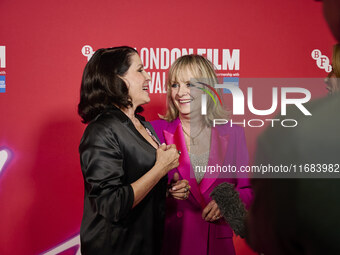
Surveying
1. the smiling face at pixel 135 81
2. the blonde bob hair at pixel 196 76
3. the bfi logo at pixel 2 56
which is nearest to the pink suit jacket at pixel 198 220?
the blonde bob hair at pixel 196 76

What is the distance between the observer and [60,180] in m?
2.62

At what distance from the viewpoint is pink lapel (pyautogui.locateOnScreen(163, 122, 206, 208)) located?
183 centimetres

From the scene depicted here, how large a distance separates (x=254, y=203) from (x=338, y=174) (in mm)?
122

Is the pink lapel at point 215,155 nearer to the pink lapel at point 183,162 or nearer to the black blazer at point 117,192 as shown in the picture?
the pink lapel at point 183,162

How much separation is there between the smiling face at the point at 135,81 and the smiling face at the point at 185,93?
0.36m

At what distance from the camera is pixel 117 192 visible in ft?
4.44

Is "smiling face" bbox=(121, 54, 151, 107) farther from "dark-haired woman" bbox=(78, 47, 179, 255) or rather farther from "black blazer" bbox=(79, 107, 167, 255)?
"black blazer" bbox=(79, 107, 167, 255)

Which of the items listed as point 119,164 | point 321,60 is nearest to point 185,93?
point 119,164

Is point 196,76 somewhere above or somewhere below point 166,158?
above

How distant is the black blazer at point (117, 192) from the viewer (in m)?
1.36

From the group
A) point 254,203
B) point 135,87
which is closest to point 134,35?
point 135,87

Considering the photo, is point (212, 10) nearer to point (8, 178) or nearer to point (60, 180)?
point (60, 180)

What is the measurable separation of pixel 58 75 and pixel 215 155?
4.24ft

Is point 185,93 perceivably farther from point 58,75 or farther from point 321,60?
point 321,60
